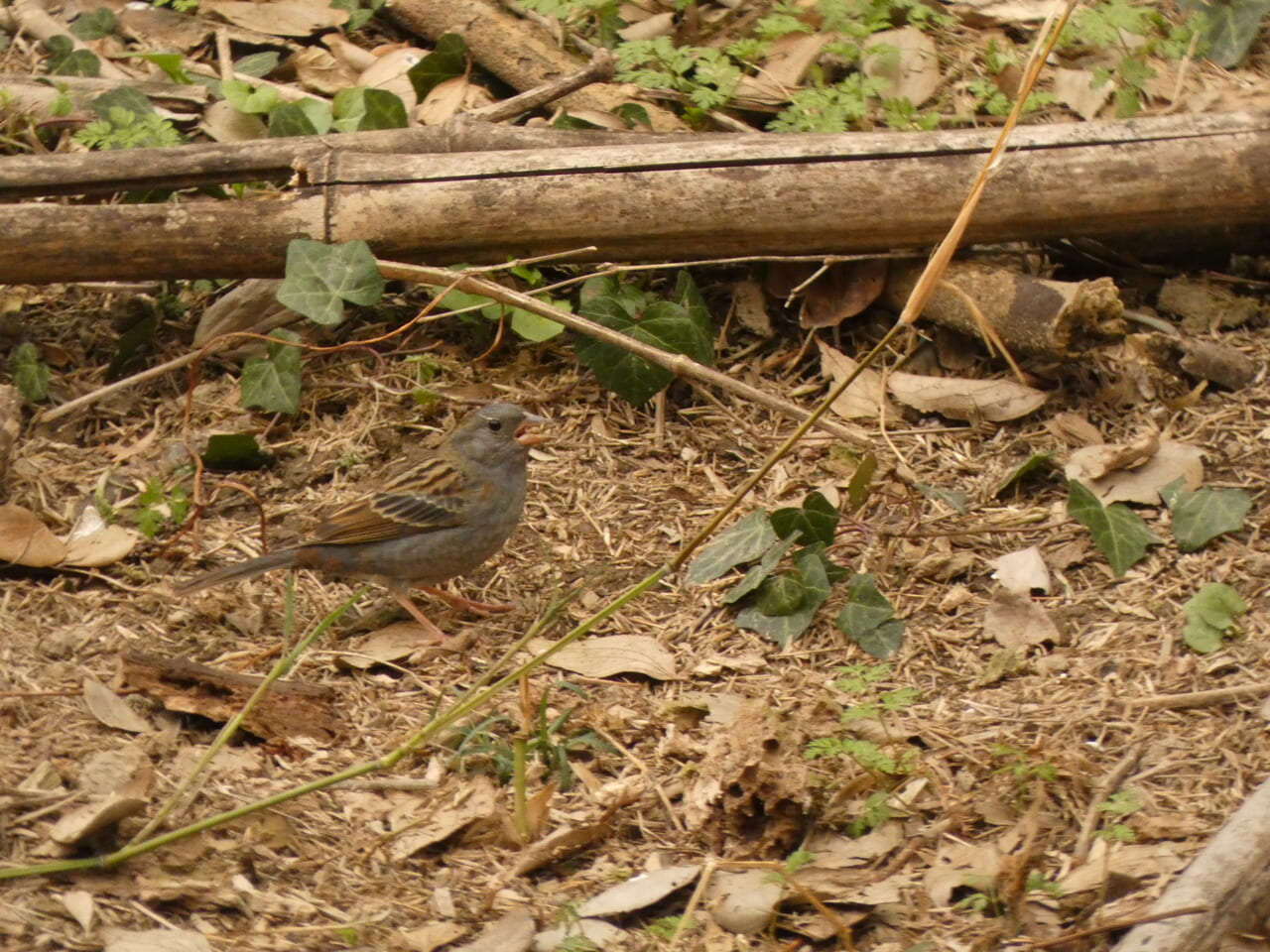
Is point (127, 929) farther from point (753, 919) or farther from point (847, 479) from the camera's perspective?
point (847, 479)

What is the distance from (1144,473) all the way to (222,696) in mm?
2985

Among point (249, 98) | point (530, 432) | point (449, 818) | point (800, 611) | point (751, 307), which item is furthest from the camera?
point (249, 98)

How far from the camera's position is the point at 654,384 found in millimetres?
5309

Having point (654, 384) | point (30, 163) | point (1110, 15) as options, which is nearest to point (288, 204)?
point (30, 163)

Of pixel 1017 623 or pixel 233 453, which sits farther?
pixel 233 453

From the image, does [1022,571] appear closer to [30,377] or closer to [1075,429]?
[1075,429]

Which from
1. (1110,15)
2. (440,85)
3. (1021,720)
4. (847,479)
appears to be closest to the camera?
(1021,720)

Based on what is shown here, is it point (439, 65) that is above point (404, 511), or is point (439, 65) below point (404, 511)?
above

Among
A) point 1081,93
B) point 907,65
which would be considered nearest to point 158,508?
point 907,65

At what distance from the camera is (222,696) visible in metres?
4.13

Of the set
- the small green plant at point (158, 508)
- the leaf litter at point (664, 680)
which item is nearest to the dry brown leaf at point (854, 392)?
the leaf litter at point (664, 680)

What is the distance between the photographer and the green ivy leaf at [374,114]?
19.3 ft

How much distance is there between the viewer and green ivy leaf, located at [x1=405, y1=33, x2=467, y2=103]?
20.7 ft

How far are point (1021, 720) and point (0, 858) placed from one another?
261 centimetres
